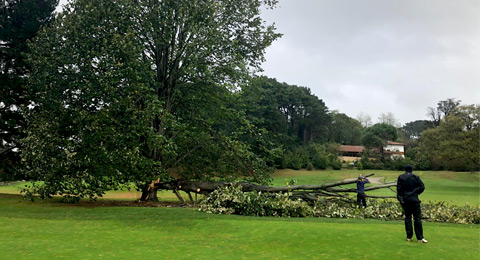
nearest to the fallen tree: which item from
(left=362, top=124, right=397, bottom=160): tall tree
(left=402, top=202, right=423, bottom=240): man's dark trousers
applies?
(left=402, top=202, right=423, bottom=240): man's dark trousers

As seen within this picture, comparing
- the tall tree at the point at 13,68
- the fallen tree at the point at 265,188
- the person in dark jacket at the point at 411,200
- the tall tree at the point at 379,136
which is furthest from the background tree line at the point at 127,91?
the tall tree at the point at 379,136

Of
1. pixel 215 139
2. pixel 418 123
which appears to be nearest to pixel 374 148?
pixel 215 139

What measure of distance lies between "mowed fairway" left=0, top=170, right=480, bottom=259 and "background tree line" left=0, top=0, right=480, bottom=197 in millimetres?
3894

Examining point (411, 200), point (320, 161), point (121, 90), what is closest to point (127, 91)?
point (121, 90)

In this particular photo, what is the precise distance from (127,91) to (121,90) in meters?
0.54

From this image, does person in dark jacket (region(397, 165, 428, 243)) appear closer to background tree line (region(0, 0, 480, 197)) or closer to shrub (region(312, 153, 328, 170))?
background tree line (region(0, 0, 480, 197))

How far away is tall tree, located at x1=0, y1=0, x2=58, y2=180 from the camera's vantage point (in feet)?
73.3

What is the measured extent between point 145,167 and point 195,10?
841cm

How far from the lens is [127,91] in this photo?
1755 cm

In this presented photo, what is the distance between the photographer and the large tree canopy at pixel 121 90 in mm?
17297

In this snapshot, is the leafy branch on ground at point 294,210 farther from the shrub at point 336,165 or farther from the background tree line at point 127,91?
the shrub at point 336,165

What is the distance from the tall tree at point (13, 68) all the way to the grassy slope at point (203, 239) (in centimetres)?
1055

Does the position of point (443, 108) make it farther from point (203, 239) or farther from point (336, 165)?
point (203, 239)

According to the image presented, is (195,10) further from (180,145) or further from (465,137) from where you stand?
(465,137)
